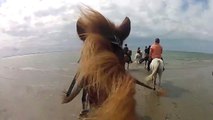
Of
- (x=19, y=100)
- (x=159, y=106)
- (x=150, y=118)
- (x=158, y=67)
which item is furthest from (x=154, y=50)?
(x=19, y=100)

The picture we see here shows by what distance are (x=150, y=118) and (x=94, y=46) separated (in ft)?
22.2

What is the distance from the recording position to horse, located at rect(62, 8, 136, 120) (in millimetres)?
2010

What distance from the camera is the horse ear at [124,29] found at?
2832 millimetres

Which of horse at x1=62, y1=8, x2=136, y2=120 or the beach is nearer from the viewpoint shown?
horse at x1=62, y1=8, x2=136, y2=120

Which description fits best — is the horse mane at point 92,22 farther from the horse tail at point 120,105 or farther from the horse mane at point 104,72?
the horse tail at point 120,105

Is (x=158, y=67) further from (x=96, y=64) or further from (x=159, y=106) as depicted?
(x=96, y=64)

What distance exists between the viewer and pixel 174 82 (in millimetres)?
15695

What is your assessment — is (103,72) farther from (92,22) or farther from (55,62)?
(55,62)

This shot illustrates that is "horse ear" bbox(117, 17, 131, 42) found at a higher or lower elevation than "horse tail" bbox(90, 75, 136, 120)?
higher

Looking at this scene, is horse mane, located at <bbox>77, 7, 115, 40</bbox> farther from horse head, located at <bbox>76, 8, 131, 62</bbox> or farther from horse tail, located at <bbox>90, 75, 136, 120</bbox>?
horse tail, located at <bbox>90, 75, 136, 120</bbox>

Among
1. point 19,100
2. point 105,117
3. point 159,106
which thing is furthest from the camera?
point 19,100

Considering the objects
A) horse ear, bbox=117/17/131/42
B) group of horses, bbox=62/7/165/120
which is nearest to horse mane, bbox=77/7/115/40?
group of horses, bbox=62/7/165/120

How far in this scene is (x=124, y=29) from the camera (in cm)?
289

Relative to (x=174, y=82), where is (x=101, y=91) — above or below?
above
